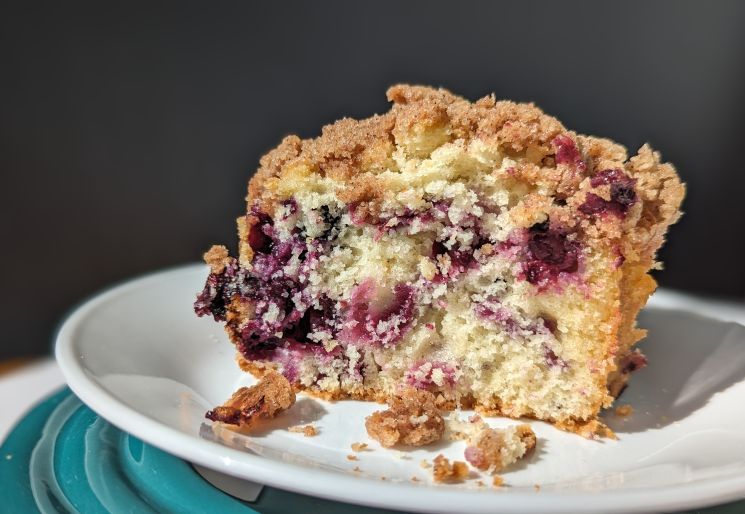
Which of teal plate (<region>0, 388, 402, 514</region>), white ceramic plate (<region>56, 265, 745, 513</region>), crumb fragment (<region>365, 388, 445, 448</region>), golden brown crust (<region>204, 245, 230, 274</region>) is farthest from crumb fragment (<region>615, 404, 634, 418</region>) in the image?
golden brown crust (<region>204, 245, 230, 274</region>)

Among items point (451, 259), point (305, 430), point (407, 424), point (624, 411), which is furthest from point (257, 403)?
point (624, 411)

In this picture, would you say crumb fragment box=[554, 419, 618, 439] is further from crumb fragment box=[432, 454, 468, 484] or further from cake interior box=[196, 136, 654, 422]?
crumb fragment box=[432, 454, 468, 484]

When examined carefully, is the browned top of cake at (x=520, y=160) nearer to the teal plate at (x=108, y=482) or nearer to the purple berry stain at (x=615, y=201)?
the purple berry stain at (x=615, y=201)

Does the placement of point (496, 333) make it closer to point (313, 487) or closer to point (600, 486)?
point (600, 486)

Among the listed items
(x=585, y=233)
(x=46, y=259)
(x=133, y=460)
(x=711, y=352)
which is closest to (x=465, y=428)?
(x=585, y=233)

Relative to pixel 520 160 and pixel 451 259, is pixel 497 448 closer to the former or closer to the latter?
pixel 451 259

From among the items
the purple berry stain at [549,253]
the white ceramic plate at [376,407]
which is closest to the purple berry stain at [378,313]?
the white ceramic plate at [376,407]

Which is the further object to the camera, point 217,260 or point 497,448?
point 217,260
